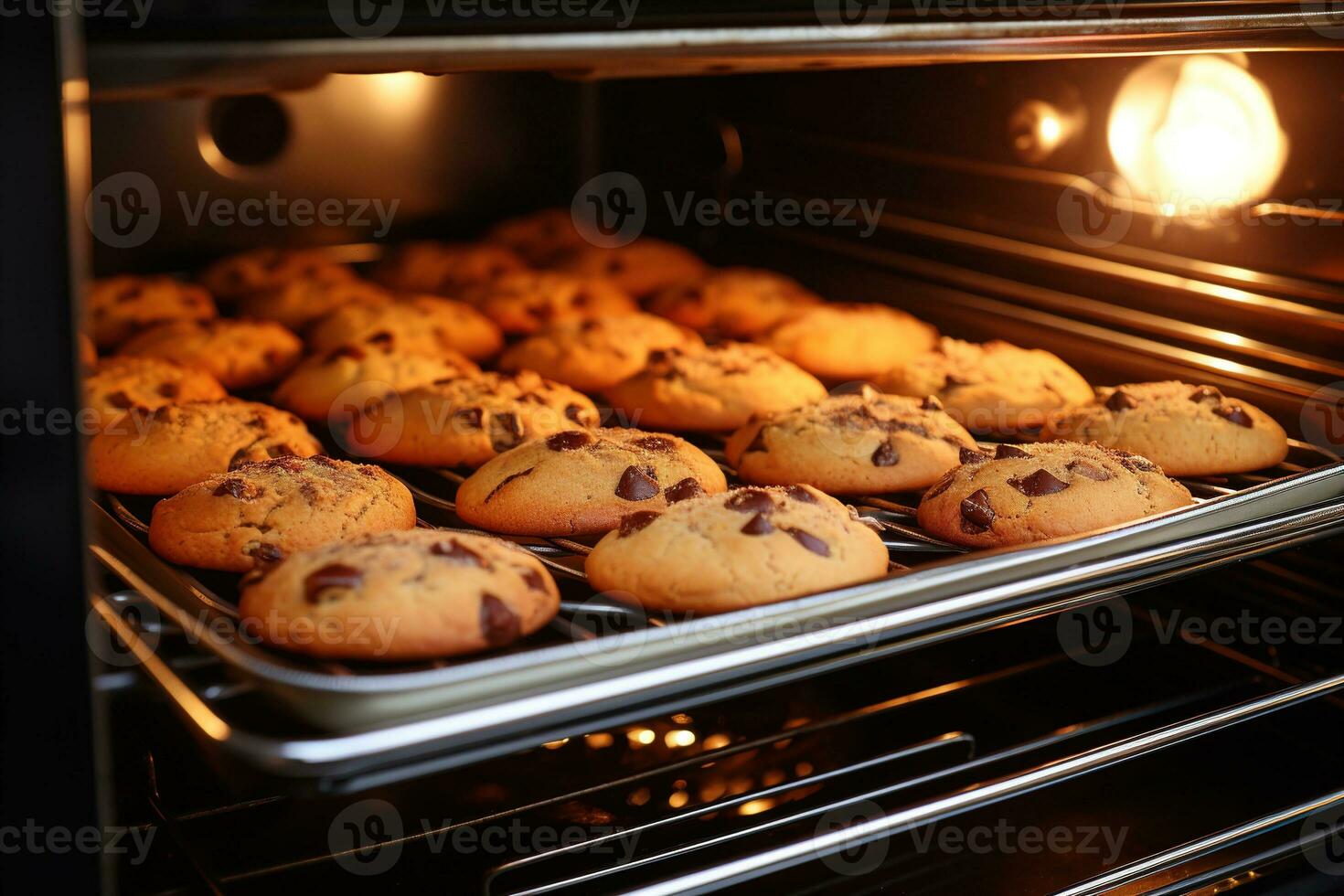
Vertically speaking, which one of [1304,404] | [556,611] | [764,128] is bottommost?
[556,611]

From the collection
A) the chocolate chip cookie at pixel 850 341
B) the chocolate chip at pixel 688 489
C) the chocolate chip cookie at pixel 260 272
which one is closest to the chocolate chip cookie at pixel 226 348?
the chocolate chip cookie at pixel 260 272

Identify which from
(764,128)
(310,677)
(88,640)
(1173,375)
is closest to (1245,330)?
(1173,375)

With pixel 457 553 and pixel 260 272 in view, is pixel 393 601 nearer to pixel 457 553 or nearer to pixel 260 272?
pixel 457 553

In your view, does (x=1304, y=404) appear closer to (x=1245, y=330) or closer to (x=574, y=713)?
(x=1245, y=330)

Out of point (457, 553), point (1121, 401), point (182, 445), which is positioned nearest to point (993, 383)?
point (1121, 401)

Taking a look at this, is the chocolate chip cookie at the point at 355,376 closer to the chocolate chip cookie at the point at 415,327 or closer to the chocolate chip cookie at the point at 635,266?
the chocolate chip cookie at the point at 415,327
